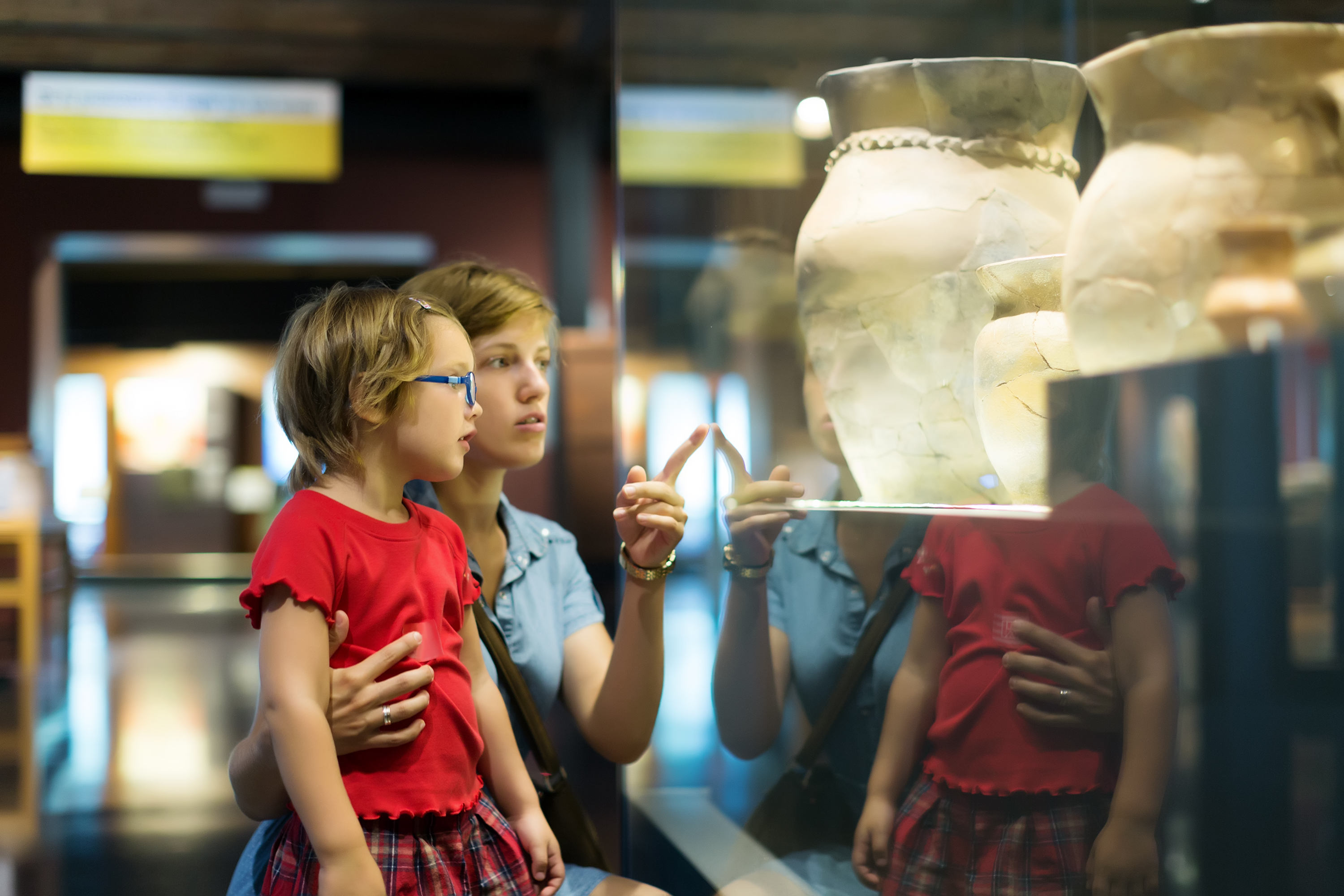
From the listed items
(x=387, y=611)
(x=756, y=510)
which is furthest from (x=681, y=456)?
(x=387, y=611)

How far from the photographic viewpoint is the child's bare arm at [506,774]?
1264mm

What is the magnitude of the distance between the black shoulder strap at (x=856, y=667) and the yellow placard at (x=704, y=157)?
119cm

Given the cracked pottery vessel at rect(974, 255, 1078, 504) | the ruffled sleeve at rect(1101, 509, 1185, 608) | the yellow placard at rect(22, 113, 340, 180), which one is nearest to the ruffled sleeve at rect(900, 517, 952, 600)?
the cracked pottery vessel at rect(974, 255, 1078, 504)

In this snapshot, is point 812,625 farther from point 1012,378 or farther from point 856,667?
point 1012,378

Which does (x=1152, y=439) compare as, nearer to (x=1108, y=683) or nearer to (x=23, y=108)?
(x=1108, y=683)

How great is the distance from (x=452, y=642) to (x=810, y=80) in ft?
4.57

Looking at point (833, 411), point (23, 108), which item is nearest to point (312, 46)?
point (23, 108)

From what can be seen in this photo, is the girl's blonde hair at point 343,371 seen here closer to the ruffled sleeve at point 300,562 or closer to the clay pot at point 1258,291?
the ruffled sleeve at point 300,562

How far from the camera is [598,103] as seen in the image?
24.9 feet

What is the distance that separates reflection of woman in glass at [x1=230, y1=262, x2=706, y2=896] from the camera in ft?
4.25

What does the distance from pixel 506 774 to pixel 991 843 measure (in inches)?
22.7

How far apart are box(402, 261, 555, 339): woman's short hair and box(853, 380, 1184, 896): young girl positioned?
25.7 inches

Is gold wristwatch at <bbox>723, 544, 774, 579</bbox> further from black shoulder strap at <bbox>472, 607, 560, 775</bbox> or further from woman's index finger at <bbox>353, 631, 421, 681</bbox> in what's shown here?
woman's index finger at <bbox>353, 631, 421, 681</bbox>

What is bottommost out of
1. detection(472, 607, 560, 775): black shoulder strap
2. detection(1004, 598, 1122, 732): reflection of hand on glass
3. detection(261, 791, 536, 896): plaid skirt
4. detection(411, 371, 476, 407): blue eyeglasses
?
detection(261, 791, 536, 896): plaid skirt
